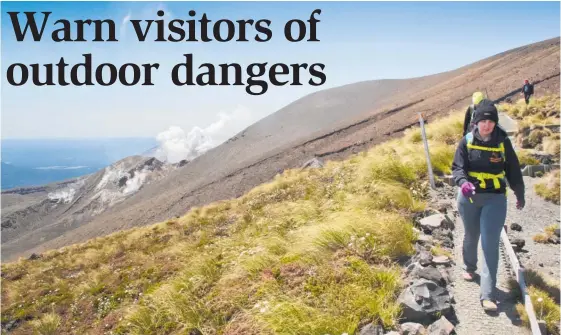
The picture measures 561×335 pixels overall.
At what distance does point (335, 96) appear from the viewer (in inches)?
3191

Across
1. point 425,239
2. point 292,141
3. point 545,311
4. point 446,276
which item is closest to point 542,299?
point 545,311

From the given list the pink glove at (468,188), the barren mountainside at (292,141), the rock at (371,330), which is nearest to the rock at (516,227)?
the pink glove at (468,188)

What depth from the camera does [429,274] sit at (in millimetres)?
4727

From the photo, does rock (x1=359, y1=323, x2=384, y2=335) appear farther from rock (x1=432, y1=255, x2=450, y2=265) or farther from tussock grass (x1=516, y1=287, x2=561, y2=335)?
rock (x1=432, y1=255, x2=450, y2=265)

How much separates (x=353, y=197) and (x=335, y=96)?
75.3m

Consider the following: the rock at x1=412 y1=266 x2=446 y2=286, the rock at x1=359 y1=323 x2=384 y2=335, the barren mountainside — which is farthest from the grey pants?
the barren mountainside

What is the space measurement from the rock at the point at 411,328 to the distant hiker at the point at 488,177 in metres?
0.93

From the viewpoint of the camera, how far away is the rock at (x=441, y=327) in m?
3.87

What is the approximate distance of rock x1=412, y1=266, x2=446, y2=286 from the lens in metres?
4.67

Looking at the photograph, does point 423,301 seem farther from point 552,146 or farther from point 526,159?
point 552,146

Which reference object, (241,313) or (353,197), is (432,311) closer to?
(241,313)

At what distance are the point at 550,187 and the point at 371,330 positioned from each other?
723 cm

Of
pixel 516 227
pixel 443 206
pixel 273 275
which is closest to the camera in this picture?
pixel 273 275

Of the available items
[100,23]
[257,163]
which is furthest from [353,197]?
[257,163]
